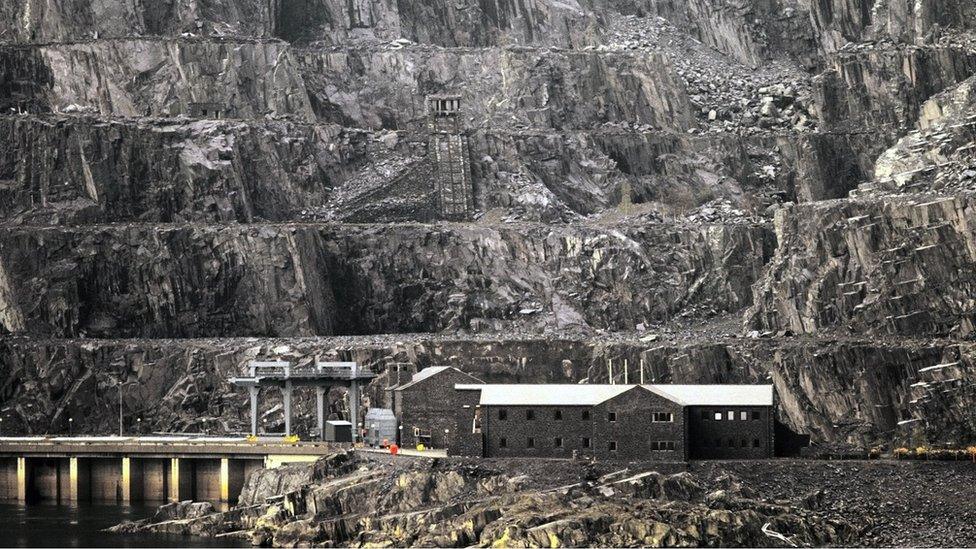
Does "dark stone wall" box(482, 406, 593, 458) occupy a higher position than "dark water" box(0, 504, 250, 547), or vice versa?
"dark stone wall" box(482, 406, 593, 458)

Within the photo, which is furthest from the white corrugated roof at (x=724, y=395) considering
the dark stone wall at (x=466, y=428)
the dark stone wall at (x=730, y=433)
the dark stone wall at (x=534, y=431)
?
the dark stone wall at (x=466, y=428)

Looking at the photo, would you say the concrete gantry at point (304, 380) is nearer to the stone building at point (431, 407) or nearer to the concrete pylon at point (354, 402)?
the concrete pylon at point (354, 402)

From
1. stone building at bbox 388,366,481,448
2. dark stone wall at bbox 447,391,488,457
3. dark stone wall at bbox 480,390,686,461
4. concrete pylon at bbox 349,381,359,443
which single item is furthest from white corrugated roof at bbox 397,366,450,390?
dark stone wall at bbox 480,390,686,461

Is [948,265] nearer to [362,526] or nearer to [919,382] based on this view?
[919,382]

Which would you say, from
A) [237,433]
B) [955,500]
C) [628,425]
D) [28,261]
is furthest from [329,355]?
[955,500]

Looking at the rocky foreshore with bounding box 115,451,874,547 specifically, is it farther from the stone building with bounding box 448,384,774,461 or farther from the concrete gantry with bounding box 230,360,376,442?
the concrete gantry with bounding box 230,360,376,442

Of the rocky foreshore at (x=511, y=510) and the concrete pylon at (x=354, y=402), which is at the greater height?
the concrete pylon at (x=354, y=402)

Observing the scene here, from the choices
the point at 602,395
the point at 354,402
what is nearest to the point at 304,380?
the point at 354,402
